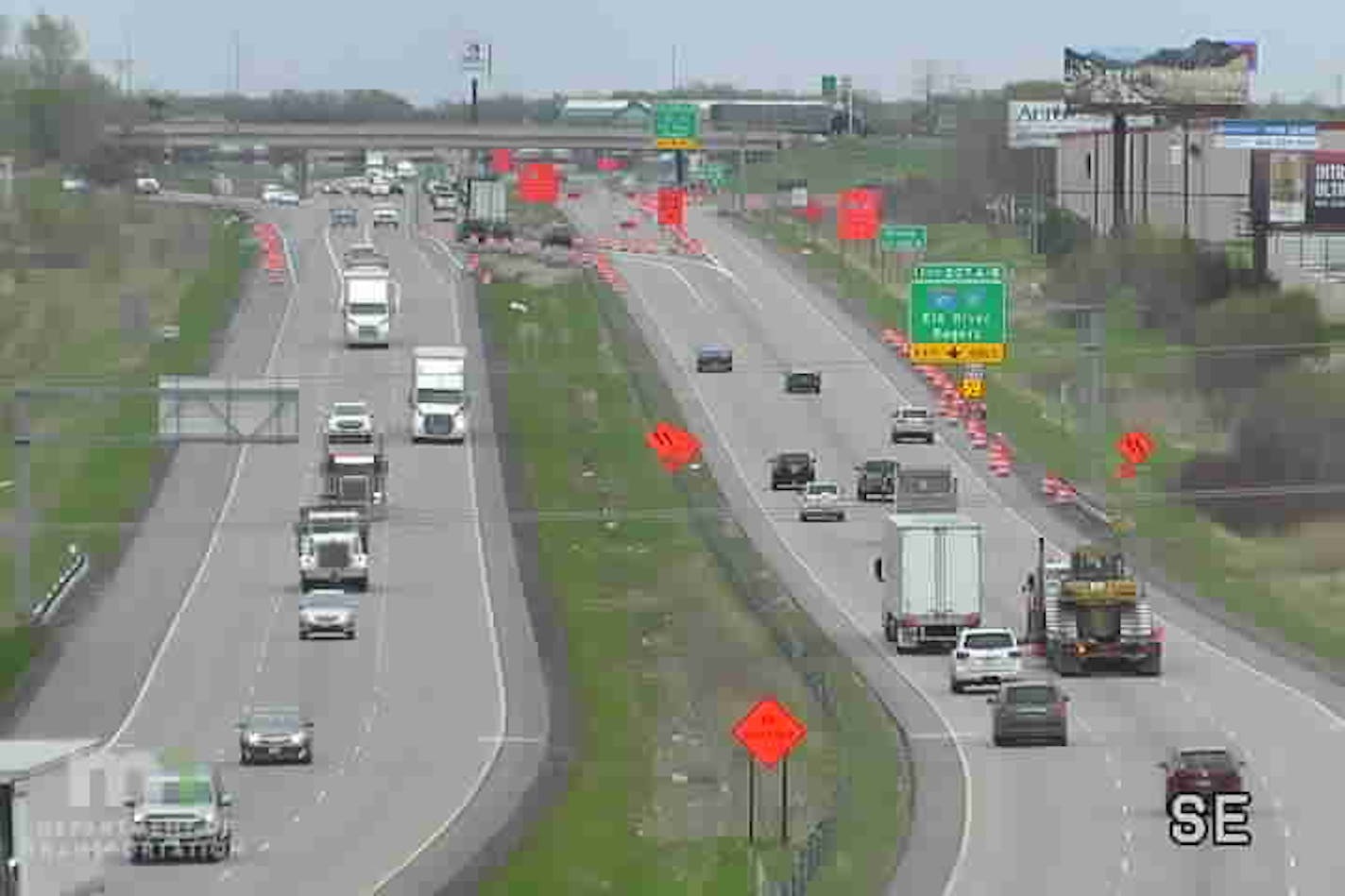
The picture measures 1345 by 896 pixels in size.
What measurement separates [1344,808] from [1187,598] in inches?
1160

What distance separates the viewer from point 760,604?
237 ft

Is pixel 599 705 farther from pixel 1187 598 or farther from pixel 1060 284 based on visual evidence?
pixel 1060 284

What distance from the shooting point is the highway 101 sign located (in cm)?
6594

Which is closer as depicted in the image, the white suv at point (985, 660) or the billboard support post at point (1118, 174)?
the white suv at point (985, 660)

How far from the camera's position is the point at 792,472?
94062mm

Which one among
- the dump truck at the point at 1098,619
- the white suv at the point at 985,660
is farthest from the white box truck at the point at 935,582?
the white suv at the point at 985,660

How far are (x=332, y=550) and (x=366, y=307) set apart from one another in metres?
45.9

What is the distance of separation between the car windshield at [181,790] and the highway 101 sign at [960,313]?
26.6 metres

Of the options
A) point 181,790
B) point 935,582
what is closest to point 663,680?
point 935,582

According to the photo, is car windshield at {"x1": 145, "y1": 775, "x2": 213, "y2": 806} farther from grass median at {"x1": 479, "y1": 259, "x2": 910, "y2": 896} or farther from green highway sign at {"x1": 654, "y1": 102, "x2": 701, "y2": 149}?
green highway sign at {"x1": 654, "y1": 102, "x2": 701, "y2": 149}

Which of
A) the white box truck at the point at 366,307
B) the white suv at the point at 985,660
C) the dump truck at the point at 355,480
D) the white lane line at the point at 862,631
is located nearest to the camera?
the white lane line at the point at 862,631

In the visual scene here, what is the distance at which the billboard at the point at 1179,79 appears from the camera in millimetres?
133250

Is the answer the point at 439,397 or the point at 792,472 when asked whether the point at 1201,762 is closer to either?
the point at 792,472

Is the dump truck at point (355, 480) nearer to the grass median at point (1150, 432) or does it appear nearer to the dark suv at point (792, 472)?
the dark suv at point (792, 472)
